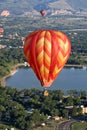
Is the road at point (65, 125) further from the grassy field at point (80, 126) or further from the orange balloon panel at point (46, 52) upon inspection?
the orange balloon panel at point (46, 52)

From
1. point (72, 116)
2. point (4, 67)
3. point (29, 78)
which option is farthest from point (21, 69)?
point (72, 116)

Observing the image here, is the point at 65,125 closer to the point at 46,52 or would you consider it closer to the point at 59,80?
the point at 46,52

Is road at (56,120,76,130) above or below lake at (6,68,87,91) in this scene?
above

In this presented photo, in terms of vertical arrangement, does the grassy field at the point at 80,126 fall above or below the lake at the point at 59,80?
above

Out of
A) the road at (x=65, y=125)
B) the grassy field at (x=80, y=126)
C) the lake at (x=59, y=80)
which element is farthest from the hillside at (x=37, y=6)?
the grassy field at (x=80, y=126)

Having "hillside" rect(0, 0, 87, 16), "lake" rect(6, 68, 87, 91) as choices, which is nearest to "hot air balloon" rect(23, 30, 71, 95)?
"lake" rect(6, 68, 87, 91)

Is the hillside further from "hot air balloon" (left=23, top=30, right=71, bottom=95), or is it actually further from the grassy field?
"hot air balloon" (left=23, top=30, right=71, bottom=95)

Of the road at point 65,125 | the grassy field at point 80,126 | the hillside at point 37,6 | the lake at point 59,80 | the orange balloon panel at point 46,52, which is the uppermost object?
the orange balloon panel at point 46,52
